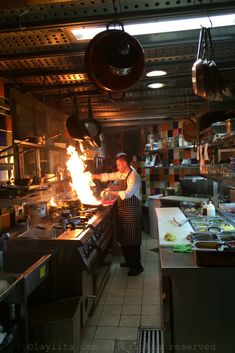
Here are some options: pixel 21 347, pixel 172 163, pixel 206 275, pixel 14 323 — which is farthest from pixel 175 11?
pixel 172 163

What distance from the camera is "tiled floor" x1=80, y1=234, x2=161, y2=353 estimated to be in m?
2.55

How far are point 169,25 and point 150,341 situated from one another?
8.03ft

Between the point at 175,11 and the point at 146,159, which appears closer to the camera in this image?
the point at 175,11

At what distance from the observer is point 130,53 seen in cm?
173

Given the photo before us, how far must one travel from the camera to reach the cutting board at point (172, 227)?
2444mm

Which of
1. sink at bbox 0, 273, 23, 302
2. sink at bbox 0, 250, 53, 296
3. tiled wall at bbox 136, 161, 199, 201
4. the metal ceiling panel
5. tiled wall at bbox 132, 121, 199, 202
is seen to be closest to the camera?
sink at bbox 0, 273, 23, 302

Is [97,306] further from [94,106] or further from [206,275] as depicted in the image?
[94,106]

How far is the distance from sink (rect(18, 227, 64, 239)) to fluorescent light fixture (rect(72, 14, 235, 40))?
5.24 feet

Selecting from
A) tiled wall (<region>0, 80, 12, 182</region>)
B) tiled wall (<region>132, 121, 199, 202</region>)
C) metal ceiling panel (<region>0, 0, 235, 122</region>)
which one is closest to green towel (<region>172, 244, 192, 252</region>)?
metal ceiling panel (<region>0, 0, 235, 122</region>)

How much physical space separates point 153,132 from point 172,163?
858mm

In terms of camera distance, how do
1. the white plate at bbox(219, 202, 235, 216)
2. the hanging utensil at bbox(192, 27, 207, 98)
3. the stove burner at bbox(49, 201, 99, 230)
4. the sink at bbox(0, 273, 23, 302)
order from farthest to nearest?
the white plate at bbox(219, 202, 235, 216) → the stove burner at bbox(49, 201, 99, 230) → the hanging utensil at bbox(192, 27, 207, 98) → the sink at bbox(0, 273, 23, 302)

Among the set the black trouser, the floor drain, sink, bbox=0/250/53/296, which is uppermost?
sink, bbox=0/250/53/296

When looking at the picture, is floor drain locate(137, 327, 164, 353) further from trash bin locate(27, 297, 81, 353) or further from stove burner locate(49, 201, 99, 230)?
stove burner locate(49, 201, 99, 230)

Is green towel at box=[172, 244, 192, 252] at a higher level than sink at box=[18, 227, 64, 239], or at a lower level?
lower
